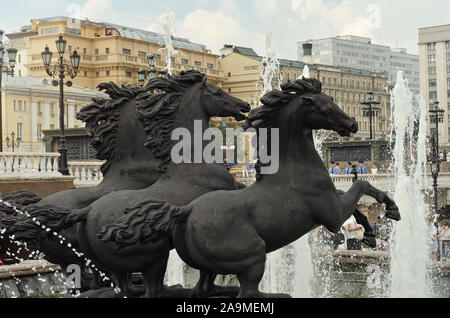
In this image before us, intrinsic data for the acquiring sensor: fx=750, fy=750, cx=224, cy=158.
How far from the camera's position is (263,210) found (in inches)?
250

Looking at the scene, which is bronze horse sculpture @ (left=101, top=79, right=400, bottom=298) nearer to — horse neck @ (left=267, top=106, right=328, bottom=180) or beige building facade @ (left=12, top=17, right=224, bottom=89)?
horse neck @ (left=267, top=106, right=328, bottom=180)

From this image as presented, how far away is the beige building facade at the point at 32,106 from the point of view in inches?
2440

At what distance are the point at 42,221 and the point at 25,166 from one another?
12.5 m

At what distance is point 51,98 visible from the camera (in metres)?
65.6

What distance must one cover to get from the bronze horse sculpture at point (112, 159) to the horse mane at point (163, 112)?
32cm

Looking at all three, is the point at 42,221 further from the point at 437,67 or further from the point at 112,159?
the point at 437,67

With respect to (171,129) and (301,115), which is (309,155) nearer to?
(301,115)

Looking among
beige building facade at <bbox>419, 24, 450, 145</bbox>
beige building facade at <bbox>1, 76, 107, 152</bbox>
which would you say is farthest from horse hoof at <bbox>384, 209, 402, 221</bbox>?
beige building facade at <bbox>419, 24, 450, 145</bbox>

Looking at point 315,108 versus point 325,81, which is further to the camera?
point 325,81

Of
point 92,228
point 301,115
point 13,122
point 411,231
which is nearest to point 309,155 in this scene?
point 301,115

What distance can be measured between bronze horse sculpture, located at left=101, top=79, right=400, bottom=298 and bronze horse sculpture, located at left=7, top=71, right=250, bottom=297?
172mm

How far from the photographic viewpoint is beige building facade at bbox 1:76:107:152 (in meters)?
62.0

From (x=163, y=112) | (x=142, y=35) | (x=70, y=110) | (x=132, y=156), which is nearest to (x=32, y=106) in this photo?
(x=70, y=110)

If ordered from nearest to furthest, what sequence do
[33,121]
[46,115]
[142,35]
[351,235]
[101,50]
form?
[351,235], [33,121], [46,115], [101,50], [142,35]
